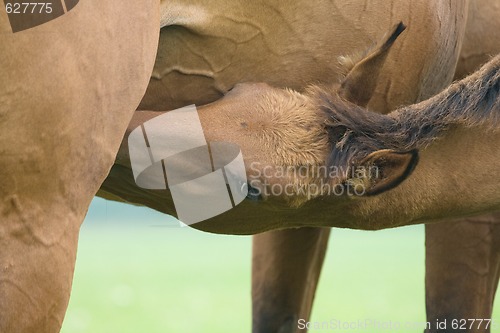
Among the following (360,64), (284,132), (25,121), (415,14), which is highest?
(415,14)

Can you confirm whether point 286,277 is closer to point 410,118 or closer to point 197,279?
point 410,118

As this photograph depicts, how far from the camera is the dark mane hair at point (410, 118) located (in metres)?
2.68

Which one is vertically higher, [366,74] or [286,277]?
[366,74]

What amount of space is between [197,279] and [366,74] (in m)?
6.33

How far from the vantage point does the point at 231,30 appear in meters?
2.69

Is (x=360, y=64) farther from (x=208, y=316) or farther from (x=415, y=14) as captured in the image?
(x=208, y=316)

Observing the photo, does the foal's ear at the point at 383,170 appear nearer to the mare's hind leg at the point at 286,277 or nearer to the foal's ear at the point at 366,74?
the foal's ear at the point at 366,74

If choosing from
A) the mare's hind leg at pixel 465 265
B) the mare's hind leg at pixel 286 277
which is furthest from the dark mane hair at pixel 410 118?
the mare's hind leg at pixel 286 277

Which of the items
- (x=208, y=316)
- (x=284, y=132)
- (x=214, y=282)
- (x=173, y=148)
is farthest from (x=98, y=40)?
(x=214, y=282)

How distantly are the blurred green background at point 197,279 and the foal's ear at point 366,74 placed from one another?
A: 7.28ft

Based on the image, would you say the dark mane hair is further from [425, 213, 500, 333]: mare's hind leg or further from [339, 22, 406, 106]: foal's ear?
[425, 213, 500, 333]: mare's hind leg

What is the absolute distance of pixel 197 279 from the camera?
Result: 8.91m

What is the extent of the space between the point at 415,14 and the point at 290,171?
685 millimetres

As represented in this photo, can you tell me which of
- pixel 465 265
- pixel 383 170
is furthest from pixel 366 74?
pixel 465 265
